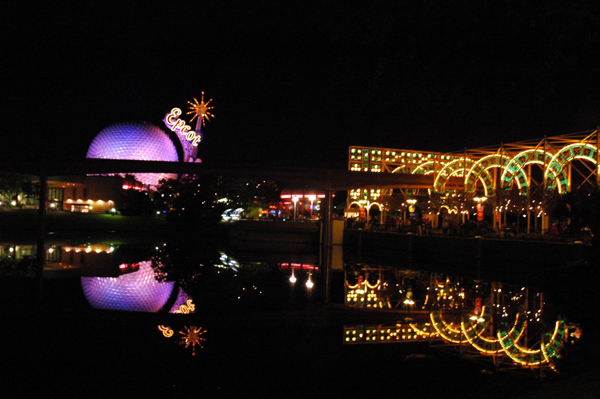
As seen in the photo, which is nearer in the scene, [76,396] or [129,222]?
[76,396]

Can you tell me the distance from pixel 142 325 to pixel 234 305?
286cm

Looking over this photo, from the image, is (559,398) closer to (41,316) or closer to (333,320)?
(333,320)

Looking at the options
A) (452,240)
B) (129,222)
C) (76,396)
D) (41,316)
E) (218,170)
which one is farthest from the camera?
(129,222)

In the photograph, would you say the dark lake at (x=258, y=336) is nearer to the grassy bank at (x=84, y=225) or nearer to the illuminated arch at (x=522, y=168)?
the illuminated arch at (x=522, y=168)

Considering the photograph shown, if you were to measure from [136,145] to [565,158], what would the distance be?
62.3 metres

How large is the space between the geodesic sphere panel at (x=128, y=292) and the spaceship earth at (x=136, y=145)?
203 ft

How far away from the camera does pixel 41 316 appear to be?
9.91 meters

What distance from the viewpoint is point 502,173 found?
35.1m

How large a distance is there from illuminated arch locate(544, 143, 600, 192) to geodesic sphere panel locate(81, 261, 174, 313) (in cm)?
2419

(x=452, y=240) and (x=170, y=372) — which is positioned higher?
(x=452, y=240)

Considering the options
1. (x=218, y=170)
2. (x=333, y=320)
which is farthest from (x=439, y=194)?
(x=333, y=320)

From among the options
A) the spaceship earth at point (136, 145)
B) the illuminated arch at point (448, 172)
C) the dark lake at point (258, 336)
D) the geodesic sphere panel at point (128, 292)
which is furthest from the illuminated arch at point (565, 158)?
the spaceship earth at point (136, 145)

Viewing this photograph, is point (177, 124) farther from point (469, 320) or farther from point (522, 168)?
point (469, 320)

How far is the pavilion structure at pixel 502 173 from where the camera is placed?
2997 cm
